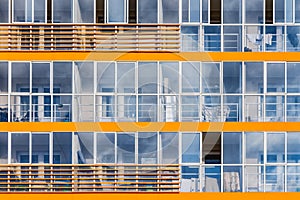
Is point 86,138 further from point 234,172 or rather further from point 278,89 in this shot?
point 278,89

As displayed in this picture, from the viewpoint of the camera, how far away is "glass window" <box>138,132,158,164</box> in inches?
595

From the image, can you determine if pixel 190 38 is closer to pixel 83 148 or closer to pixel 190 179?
pixel 190 179

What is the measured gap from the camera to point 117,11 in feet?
51.0

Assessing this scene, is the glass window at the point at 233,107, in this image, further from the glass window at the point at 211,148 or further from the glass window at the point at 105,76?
the glass window at the point at 105,76

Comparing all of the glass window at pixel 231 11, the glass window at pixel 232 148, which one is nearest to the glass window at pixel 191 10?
the glass window at pixel 231 11

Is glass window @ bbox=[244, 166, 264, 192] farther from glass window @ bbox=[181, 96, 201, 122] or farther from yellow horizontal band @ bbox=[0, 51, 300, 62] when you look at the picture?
yellow horizontal band @ bbox=[0, 51, 300, 62]

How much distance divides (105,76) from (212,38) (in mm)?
2497

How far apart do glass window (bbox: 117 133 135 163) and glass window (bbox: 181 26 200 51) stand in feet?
7.41

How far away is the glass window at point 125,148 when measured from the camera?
49.5 ft

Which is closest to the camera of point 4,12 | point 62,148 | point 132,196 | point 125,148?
point 132,196

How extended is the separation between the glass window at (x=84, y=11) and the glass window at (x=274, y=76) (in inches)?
160

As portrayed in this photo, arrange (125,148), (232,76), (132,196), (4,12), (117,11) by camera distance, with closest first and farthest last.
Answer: (132,196) → (125,148) → (232,76) → (4,12) → (117,11)

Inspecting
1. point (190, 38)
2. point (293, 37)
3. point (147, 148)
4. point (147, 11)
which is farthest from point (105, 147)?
point (293, 37)

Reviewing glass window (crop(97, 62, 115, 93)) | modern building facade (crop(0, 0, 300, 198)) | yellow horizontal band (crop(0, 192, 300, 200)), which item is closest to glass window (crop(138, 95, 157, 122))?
modern building facade (crop(0, 0, 300, 198))
